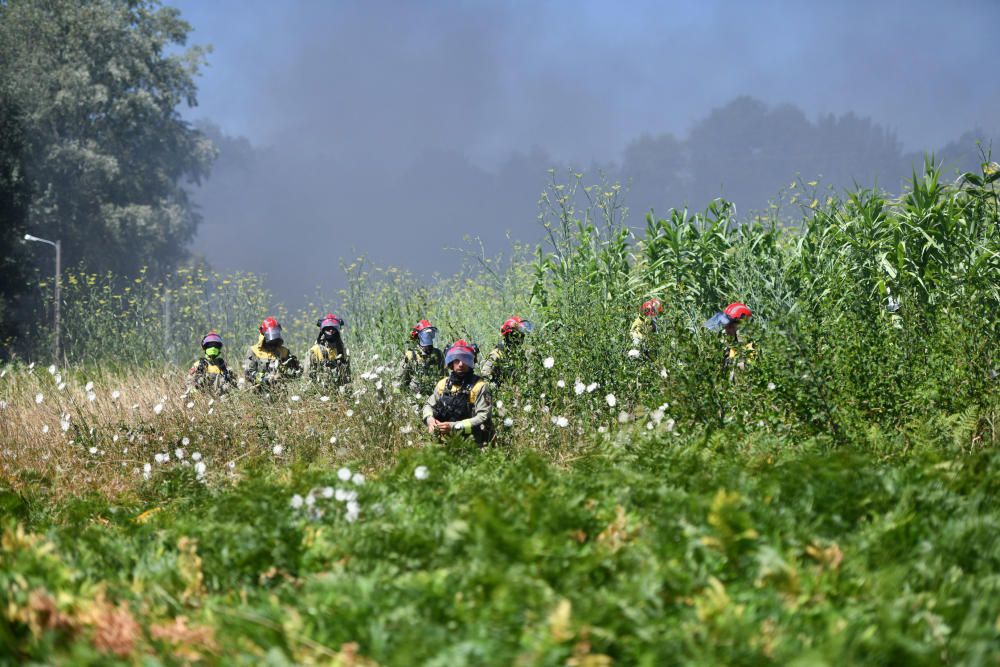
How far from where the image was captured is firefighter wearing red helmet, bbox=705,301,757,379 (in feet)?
20.3

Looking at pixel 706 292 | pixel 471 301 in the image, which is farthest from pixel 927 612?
pixel 471 301

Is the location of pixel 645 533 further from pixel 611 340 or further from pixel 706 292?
pixel 706 292

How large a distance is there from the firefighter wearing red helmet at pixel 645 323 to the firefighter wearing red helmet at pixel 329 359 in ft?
8.41

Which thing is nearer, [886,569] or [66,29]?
[886,569]

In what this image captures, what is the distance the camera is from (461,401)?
22.8 ft

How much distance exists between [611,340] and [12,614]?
4983mm

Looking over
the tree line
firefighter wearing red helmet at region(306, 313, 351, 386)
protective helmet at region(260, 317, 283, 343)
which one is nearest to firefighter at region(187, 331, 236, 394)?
protective helmet at region(260, 317, 283, 343)

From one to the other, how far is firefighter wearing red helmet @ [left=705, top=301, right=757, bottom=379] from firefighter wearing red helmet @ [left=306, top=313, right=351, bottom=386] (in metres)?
3.22

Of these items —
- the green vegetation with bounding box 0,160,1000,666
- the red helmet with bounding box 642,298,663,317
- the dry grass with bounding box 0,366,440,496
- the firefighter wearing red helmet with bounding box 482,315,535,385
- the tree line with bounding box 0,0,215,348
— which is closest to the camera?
the green vegetation with bounding box 0,160,1000,666

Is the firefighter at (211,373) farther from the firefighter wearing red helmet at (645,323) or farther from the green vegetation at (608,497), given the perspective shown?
the firefighter wearing red helmet at (645,323)

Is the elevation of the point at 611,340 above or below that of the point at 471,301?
below

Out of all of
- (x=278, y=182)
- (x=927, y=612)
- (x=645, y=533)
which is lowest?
(x=927, y=612)

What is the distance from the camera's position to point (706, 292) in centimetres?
900

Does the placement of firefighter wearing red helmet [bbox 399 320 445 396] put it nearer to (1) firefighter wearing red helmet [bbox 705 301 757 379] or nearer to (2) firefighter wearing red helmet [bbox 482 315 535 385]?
(2) firefighter wearing red helmet [bbox 482 315 535 385]
